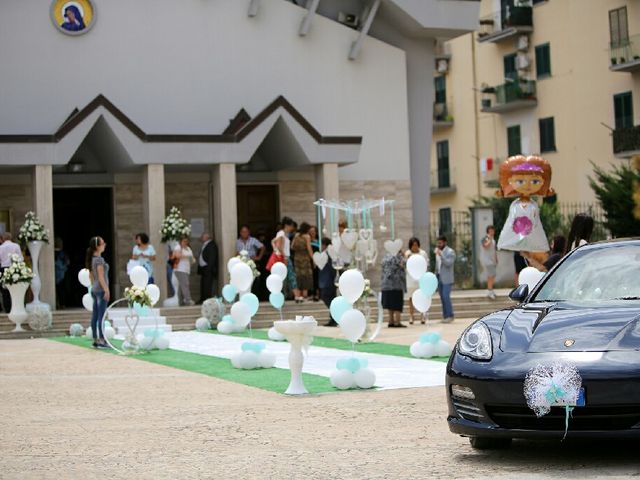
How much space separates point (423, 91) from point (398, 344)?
16.6 metres

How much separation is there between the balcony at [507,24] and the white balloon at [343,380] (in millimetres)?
39455

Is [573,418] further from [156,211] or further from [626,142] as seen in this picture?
[626,142]

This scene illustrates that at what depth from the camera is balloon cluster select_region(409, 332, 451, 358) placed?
17.2m

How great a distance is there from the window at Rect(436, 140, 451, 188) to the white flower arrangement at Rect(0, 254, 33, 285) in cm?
3355

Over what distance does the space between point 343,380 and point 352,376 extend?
113 millimetres

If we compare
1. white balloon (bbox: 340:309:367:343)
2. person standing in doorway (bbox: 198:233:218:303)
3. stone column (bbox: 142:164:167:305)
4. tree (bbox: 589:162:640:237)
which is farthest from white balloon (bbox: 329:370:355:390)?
tree (bbox: 589:162:640:237)

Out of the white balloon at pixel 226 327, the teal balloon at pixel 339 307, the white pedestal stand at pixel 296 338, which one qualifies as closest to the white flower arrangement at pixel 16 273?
the white balloon at pixel 226 327

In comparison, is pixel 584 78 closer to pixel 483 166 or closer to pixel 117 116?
pixel 483 166

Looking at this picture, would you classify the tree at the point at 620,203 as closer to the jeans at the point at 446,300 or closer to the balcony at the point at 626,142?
the balcony at the point at 626,142

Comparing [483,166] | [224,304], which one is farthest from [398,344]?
[483,166]

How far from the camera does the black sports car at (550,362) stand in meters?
7.84

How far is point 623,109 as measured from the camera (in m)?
46.0

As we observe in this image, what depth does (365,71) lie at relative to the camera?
113 feet

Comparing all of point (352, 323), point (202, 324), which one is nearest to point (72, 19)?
point (202, 324)
